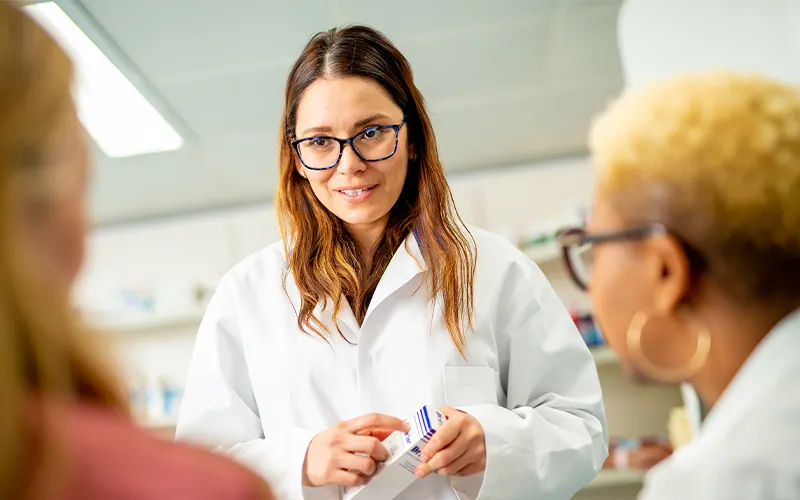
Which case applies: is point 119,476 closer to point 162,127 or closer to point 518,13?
point 518,13

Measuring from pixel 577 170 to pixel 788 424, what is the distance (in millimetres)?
3841

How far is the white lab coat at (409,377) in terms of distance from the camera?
130cm

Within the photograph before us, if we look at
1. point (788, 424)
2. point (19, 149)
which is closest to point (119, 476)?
point (19, 149)

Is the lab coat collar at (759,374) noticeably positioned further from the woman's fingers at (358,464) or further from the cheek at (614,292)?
the woman's fingers at (358,464)

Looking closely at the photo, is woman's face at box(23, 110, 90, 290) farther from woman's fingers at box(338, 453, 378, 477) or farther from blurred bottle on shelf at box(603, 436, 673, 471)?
blurred bottle on shelf at box(603, 436, 673, 471)

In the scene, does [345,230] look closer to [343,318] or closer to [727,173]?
[343,318]

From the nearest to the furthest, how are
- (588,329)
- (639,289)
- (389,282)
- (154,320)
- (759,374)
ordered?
(759,374)
(639,289)
(389,282)
(588,329)
(154,320)

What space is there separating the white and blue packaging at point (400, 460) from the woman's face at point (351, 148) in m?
0.44

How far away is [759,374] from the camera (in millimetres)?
751

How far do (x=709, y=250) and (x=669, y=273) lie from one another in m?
0.05

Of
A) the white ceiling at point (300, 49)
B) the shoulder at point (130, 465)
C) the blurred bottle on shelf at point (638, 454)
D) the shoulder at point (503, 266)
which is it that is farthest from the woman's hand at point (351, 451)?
the blurred bottle on shelf at point (638, 454)

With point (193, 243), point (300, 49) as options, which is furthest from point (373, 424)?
point (193, 243)

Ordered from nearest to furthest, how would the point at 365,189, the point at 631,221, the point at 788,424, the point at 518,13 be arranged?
Result: the point at 788,424 < the point at 631,221 < the point at 365,189 < the point at 518,13

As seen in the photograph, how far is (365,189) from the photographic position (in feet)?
4.72
